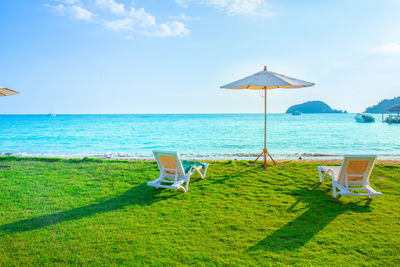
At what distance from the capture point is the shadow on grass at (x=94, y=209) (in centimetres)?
416

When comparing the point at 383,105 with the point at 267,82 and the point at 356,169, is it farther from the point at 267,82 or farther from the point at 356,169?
the point at 356,169

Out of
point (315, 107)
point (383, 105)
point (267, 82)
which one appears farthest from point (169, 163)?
point (315, 107)

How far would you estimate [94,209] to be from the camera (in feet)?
16.2

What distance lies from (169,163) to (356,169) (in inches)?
165

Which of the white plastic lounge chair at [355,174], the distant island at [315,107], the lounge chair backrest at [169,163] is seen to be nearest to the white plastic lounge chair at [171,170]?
the lounge chair backrest at [169,163]

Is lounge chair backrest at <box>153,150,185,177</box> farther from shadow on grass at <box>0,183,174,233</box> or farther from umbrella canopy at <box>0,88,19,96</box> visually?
umbrella canopy at <box>0,88,19,96</box>

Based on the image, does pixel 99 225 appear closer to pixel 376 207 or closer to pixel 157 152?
pixel 157 152

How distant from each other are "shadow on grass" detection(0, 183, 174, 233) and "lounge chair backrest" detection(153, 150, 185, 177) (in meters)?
0.54

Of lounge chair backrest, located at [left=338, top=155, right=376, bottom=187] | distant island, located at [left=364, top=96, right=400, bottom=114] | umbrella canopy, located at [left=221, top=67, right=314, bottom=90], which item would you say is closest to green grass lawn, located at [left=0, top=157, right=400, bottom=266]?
lounge chair backrest, located at [left=338, top=155, right=376, bottom=187]

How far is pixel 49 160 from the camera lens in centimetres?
968

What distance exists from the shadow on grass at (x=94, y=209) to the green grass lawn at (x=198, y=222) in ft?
0.06

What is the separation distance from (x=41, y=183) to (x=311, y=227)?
666 cm

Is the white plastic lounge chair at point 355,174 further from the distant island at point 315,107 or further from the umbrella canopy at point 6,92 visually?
the distant island at point 315,107

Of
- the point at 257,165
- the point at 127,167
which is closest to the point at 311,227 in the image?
the point at 257,165
